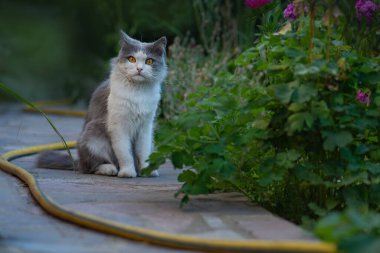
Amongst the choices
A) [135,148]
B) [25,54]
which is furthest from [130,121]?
[25,54]

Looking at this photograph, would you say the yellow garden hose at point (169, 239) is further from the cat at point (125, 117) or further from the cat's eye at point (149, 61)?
the cat's eye at point (149, 61)

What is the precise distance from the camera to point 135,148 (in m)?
5.38

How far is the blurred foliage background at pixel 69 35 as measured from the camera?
11102 mm

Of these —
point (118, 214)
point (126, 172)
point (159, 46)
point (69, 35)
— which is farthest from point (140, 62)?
point (69, 35)

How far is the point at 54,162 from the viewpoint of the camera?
216 inches

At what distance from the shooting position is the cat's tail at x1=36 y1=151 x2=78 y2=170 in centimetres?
548

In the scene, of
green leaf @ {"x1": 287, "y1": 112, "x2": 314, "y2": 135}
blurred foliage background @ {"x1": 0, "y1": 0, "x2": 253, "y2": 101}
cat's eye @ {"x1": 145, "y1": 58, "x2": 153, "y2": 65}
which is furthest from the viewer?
blurred foliage background @ {"x1": 0, "y1": 0, "x2": 253, "y2": 101}

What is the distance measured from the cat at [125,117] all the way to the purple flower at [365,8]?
1.49 metres

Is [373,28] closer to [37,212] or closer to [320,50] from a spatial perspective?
[320,50]

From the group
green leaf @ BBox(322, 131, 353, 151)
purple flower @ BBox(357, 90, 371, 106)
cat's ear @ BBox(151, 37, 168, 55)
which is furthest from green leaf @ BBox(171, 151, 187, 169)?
cat's ear @ BBox(151, 37, 168, 55)

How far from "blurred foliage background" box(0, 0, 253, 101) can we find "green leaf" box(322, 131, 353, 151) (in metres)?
6.77

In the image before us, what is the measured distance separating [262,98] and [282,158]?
323 mm

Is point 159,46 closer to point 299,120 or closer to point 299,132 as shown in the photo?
point 299,132

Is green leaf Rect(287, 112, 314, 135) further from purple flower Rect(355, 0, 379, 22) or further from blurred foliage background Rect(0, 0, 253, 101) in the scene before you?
blurred foliage background Rect(0, 0, 253, 101)
